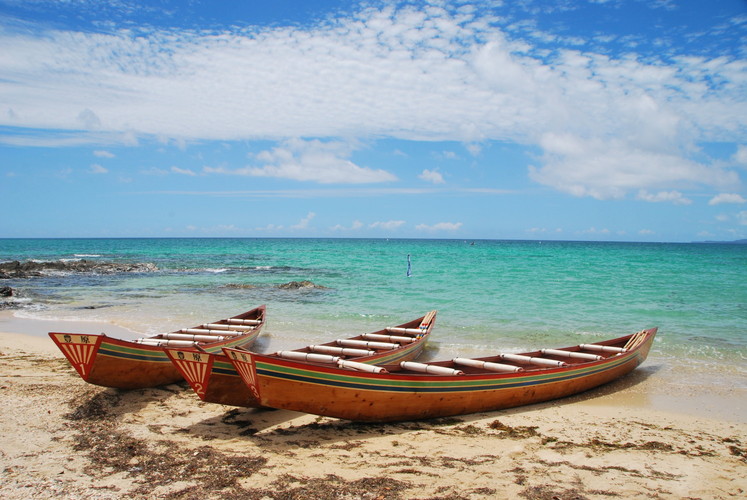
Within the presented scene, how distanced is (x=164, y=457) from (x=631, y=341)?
998 centimetres

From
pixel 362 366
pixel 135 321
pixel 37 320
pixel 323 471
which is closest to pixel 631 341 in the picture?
pixel 362 366

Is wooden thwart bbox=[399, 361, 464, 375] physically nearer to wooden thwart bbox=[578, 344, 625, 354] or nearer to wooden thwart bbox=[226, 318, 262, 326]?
wooden thwart bbox=[578, 344, 625, 354]

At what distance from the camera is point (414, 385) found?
23.7ft

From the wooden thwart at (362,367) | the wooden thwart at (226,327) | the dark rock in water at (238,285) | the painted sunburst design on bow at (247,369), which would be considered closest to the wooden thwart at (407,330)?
the wooden thwart at (226,327)

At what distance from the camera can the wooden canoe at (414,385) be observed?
6.51m

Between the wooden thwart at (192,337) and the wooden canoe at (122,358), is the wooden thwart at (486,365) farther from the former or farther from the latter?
the wooden thwart at (192,337)

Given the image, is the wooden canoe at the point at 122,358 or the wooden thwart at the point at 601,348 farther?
the wooden thwart at the point at 601,348

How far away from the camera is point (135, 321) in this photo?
1593 cm

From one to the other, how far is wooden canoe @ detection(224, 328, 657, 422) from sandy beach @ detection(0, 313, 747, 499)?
0.81 feet

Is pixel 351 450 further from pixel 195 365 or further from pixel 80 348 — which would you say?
pixel 80 348

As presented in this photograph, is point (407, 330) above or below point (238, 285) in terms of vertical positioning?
above

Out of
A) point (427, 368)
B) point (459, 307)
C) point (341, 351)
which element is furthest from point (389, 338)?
point (459, 307)

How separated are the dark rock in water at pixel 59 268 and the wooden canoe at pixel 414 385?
33.0 meters

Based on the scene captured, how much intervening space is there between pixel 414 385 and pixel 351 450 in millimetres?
1415
